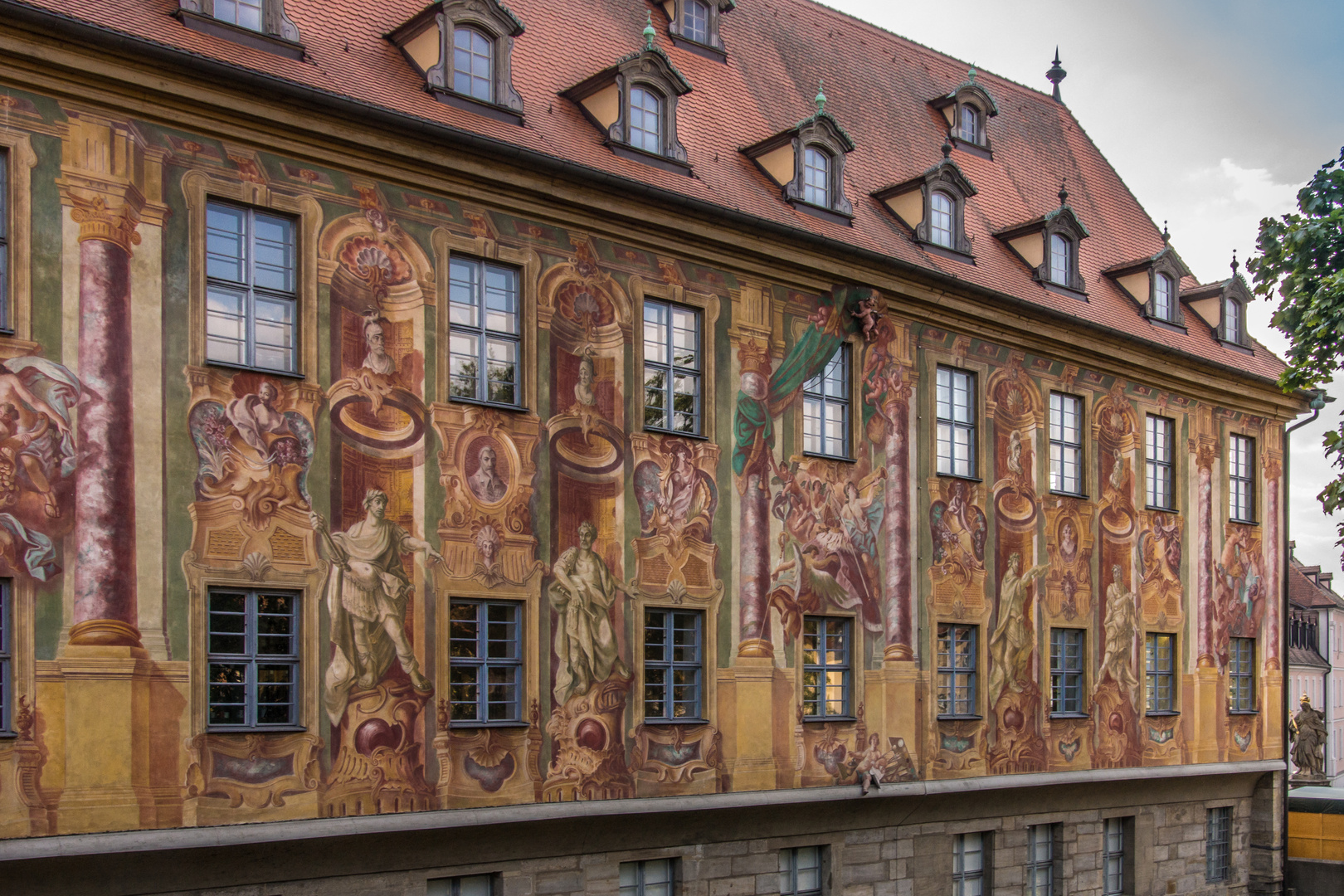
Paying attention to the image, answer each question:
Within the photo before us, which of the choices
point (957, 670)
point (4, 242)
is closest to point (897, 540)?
point (957, 670)

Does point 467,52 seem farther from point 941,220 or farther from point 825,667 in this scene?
point 825,667

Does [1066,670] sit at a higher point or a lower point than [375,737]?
lower

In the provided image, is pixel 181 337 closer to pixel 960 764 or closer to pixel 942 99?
pixel 960 764

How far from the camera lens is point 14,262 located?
11812mm

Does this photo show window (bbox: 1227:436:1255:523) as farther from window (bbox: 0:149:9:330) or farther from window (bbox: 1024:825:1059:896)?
window (bbox: 0:149:9:330)

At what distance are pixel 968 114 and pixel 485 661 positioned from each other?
14.3 metres

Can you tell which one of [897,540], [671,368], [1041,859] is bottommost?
[1041,859]

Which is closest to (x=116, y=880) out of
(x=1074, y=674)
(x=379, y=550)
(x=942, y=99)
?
(x=379, y=550)

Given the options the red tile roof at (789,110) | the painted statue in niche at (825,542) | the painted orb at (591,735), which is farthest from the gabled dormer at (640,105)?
the painted orb at (591,735)

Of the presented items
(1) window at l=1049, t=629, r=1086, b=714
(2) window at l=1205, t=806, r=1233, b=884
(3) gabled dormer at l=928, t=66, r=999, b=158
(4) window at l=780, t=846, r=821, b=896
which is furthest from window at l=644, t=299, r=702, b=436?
(2) window at l=1205, t=806, r=1233, b=884

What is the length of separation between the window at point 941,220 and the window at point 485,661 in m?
8.81

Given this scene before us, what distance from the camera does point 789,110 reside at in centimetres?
2066

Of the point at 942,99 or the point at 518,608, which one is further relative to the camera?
the point at 942,99

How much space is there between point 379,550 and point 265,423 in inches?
63.8
